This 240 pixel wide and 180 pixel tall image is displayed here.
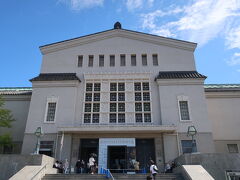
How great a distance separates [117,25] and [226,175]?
63.2 ft

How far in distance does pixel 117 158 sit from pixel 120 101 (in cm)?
523

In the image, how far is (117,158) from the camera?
62.1 ft

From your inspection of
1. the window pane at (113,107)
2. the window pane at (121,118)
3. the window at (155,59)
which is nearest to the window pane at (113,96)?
the window pane at (113,107)

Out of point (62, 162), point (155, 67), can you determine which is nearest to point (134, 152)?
point (62, 162)

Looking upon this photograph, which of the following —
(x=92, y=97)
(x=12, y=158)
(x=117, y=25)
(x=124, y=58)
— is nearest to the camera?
(x=12, y=158)

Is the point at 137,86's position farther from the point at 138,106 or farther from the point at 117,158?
the point at 117,158

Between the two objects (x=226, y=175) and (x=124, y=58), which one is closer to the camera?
(x=226, y=175)

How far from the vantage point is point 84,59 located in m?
23.2

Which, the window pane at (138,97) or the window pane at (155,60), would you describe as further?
the window pane at (155,60)

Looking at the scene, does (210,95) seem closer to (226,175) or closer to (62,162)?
(226,175)

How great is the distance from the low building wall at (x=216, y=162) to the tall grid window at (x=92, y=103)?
934 centimetres

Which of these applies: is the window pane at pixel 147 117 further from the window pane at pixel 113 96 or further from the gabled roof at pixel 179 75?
the gabled roof at pixel 179 75

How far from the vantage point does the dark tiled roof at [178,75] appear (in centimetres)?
2103

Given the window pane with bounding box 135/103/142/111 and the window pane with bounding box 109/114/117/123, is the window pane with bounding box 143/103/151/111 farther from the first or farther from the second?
the window pane with bounding box 109/114/117/123
